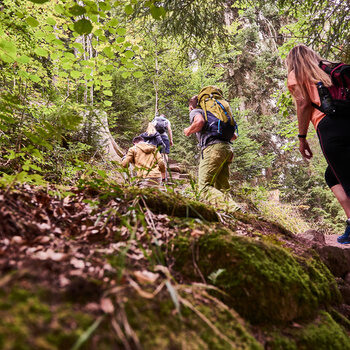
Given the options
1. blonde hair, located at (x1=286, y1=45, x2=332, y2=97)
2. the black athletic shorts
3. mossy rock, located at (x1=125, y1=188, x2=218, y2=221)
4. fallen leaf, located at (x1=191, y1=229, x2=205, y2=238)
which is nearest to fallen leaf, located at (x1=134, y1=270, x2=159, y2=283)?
fallen leaf, located at (x1=191, y1=229, x2=205, y2=238)

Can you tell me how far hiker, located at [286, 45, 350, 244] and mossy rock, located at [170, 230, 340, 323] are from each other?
1726 millimetres

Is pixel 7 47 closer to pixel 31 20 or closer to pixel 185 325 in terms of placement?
pixel 31 20

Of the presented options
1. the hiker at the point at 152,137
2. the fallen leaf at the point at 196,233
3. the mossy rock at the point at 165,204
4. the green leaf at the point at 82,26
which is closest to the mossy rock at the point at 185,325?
the fallen leaf at the point at 196,233

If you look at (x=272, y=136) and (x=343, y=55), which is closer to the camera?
(x=343, y=55)

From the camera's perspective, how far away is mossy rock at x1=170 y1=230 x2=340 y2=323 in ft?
3.82

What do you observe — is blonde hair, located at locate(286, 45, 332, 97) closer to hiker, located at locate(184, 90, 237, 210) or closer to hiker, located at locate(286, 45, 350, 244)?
hiker, located at locate(286, 45, 350, 244)

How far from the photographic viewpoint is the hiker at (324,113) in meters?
2.50

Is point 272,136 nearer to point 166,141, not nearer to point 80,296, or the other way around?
point 166,141

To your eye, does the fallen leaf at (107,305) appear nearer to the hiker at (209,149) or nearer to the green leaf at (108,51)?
the hiker at (209,149)

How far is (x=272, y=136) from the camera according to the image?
518 inches

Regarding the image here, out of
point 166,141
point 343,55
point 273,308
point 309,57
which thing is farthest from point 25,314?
point 166,141

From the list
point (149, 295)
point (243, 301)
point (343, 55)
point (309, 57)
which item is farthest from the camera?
point (343, 55)

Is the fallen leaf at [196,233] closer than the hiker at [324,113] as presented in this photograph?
Yes

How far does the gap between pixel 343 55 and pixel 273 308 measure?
6356 mm
